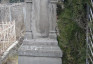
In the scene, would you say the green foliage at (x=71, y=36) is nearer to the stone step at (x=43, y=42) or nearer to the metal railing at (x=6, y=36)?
the stone step at (x=43, y=42)

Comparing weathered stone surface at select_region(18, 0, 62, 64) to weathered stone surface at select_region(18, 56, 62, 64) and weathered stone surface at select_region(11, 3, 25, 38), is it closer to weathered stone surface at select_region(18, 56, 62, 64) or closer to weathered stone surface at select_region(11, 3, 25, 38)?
weathered stone surface at select_region(18, 56, 62, 64)

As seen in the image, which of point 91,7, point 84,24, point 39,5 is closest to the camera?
point 91,7

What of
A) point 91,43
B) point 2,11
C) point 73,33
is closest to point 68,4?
point 73,33

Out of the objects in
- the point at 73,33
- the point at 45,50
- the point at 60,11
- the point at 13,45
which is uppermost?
the point at 60,11

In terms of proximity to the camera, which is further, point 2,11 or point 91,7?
point 2,11

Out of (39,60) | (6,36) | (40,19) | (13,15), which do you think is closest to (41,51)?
(39,60)

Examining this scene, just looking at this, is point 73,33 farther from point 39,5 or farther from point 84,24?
point 39,5

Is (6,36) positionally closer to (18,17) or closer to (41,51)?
(18,17)
